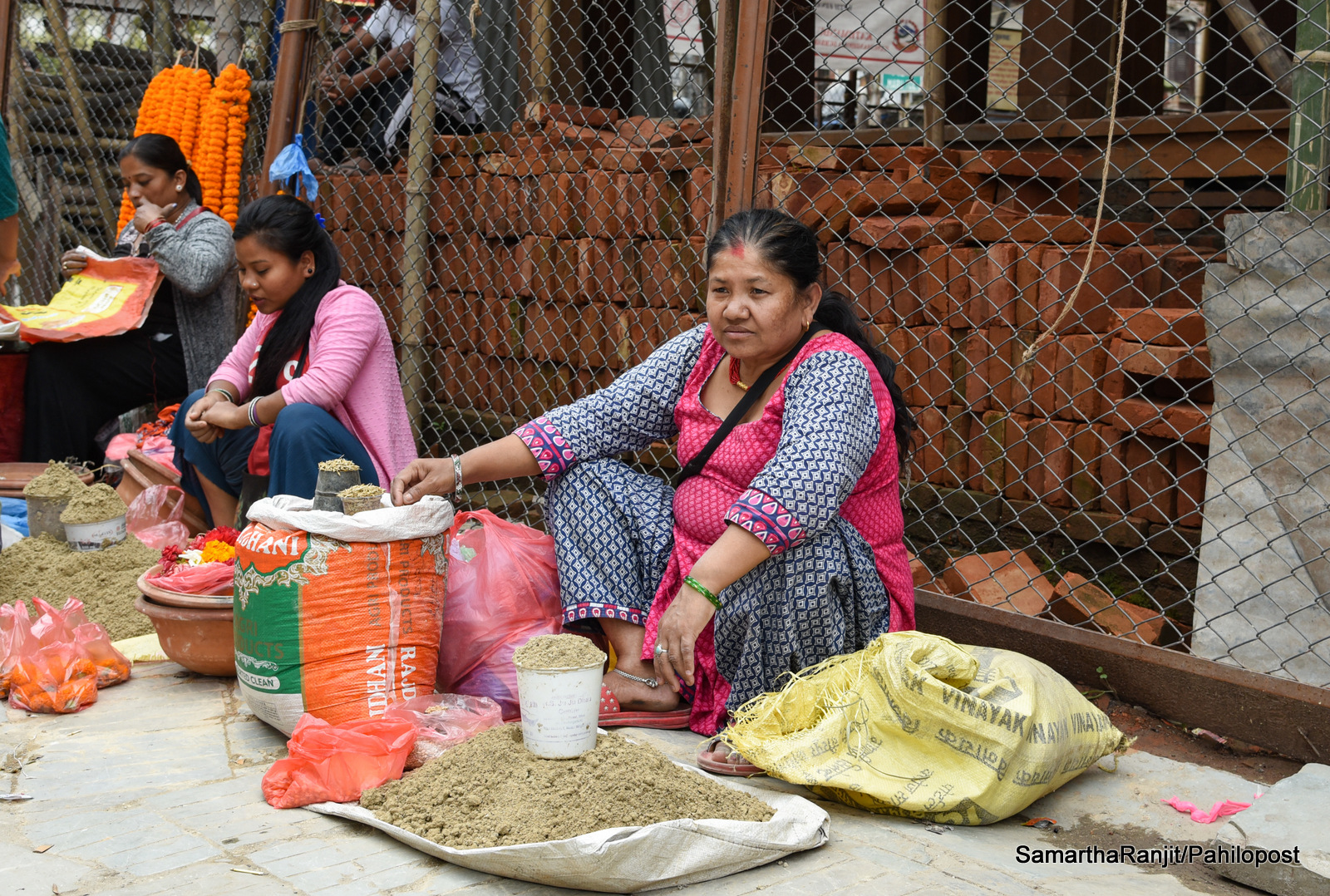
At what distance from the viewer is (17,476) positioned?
14.8 ft

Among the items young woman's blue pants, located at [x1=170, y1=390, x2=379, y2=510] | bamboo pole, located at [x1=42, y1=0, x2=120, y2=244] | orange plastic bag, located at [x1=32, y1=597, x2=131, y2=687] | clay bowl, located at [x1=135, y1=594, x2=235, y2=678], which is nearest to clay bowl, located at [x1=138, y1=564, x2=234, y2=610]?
clay bowl, located at [x1=135, y1=594, x2=235, y2=678]

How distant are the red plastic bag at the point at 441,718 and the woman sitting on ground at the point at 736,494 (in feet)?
1.08

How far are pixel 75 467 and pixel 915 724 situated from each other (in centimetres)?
362

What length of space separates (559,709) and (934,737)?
0.77m

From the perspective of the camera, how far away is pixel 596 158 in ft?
16.1

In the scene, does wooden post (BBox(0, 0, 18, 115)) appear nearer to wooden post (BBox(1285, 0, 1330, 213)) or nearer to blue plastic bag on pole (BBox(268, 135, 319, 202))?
blue plastic bag on pole (BBox(268, 135, 319, 202))

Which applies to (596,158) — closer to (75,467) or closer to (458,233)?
(458,233)

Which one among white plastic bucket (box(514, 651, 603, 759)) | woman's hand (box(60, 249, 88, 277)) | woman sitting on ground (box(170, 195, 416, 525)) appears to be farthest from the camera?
woman's hand (box(60, 249, 88, 277))

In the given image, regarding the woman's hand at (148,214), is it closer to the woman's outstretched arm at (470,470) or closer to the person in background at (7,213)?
the person in background at (7,213)

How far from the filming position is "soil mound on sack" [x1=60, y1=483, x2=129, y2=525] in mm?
3855

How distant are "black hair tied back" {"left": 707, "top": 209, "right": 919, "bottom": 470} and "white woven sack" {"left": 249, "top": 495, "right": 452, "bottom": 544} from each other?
0.95 meters

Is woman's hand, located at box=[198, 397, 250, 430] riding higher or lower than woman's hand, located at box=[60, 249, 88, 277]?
lower

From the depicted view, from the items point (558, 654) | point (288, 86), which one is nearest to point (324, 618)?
point (558, 654)

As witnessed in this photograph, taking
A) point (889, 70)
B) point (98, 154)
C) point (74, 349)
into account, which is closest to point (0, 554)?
point (74, 349)
